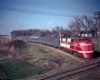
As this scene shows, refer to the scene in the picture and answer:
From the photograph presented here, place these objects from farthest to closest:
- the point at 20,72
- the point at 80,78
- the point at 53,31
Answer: the point at 53,31
the point at 20,72
the point at 80,78

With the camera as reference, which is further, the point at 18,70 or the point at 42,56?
the point at 42,56

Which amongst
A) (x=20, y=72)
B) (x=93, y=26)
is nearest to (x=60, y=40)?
(x=20, y=72)

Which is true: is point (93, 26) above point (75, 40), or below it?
above

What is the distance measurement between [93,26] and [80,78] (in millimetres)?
62404

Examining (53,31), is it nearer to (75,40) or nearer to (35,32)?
(35,32)

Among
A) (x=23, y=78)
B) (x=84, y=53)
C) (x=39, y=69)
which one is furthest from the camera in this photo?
(x=84, y=53)

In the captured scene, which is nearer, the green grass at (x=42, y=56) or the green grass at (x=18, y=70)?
the green grass at (x=18, y=70)

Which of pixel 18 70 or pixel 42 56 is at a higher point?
pixel 42 56

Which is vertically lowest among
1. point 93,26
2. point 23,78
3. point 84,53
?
point 23,78

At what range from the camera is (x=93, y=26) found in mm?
68000

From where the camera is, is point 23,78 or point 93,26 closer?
point 23,78

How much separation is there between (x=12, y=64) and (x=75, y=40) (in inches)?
346

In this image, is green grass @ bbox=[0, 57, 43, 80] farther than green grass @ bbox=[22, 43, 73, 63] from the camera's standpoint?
No

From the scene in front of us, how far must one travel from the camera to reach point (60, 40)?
82.0ft
